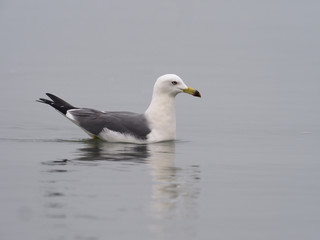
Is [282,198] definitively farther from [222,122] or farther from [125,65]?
[125,65]

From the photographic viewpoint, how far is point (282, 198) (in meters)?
8.45

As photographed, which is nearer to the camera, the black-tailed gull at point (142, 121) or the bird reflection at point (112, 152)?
the bird reflection at point (112, 152)

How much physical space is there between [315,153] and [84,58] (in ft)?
52.4

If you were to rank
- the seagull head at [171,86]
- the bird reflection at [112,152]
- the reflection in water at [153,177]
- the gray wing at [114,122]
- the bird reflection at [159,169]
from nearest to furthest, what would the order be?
the reflection in water at [153,177] < the bird reflection at [159,169] < the bird reflection at [112,152] < the gray wing at [114,122] < the seagull head at [171,86]

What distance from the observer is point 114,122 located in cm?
1237

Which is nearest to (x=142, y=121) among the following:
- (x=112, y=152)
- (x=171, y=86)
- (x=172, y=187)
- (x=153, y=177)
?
(x=171, y=86)

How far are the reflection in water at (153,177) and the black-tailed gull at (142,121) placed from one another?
0.53 feet

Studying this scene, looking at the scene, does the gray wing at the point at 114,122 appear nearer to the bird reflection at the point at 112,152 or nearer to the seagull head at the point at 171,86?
the bird reflection at the point at 112,152

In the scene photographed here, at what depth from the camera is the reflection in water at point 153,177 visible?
24.9 feet

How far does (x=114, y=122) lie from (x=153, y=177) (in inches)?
127

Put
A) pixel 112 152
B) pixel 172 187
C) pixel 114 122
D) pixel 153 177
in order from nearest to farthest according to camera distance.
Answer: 1. pixel 172 187
2. pixel 153 177
3. pixel 112 152
4. pixel 114 122

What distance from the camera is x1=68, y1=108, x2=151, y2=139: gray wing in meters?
12.2

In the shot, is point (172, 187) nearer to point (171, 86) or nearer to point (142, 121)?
point (142, 121)

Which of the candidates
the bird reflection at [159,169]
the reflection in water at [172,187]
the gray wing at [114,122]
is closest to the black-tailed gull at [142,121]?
the gray wing at [114,122]
